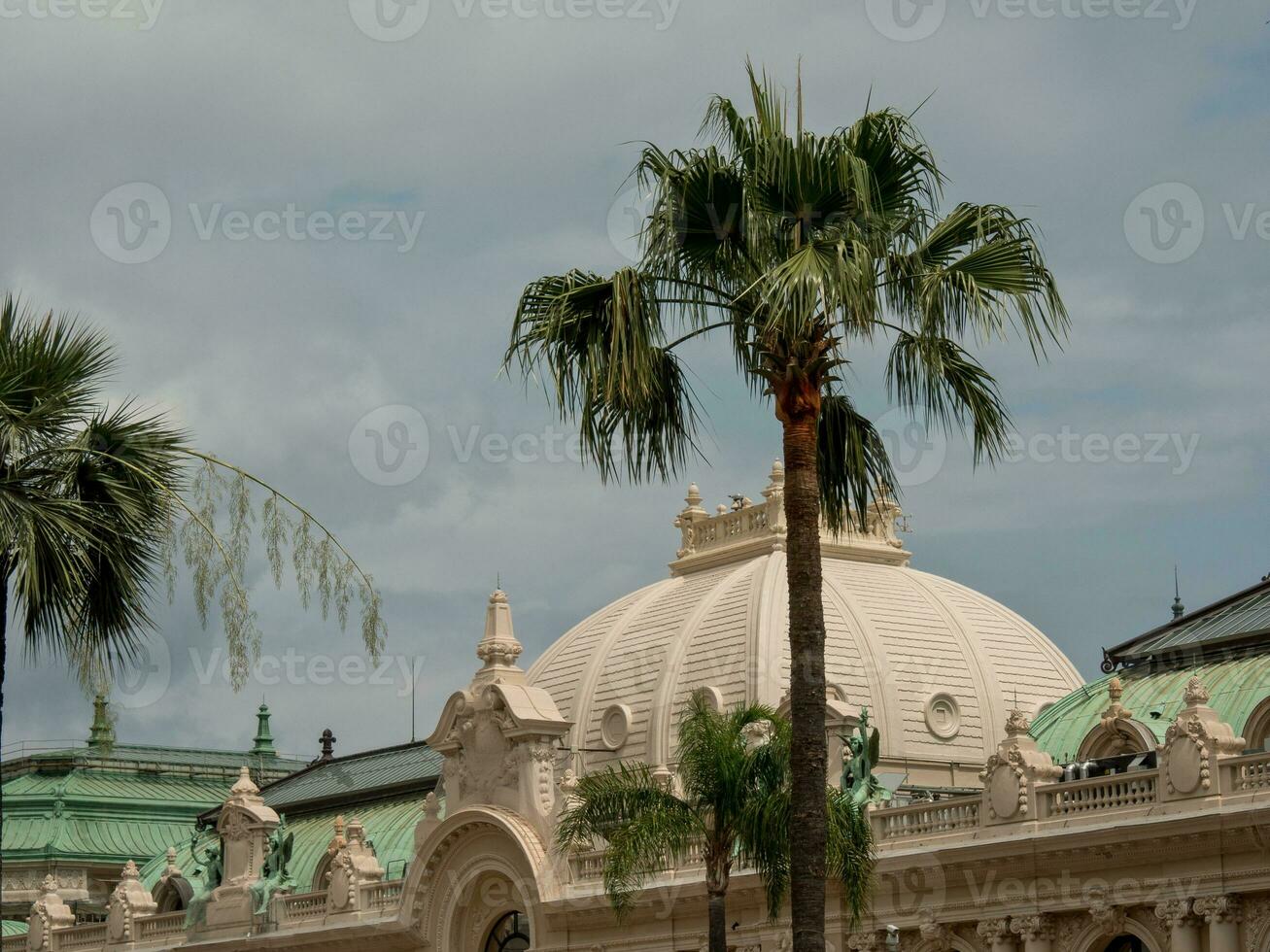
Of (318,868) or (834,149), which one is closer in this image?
(834,149)

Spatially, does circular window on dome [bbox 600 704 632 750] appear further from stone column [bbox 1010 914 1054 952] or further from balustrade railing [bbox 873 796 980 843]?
stone column [bbox 1010 914 1054 952]

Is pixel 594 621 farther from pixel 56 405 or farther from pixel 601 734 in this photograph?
pixel 56 405

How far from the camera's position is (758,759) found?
36.2 meters

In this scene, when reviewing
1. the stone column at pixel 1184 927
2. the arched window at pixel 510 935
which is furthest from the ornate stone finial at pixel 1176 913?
the arched window at pixel 510 935

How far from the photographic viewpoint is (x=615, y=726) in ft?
197

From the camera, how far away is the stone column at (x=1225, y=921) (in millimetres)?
38844

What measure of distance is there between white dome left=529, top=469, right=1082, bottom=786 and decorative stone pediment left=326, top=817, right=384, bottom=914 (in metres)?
5.94

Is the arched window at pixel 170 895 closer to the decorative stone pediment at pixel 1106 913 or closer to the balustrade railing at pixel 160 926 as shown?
the balustrade railing at pixel 160 926

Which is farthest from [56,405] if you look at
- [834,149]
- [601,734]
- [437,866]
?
[601,734]

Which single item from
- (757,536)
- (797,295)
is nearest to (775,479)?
(757,536)

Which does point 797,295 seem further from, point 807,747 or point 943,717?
point 943,717

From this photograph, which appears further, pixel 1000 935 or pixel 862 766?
pixel 862 766

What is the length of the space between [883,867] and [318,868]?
22473 millimetres

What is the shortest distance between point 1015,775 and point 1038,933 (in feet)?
9.21
